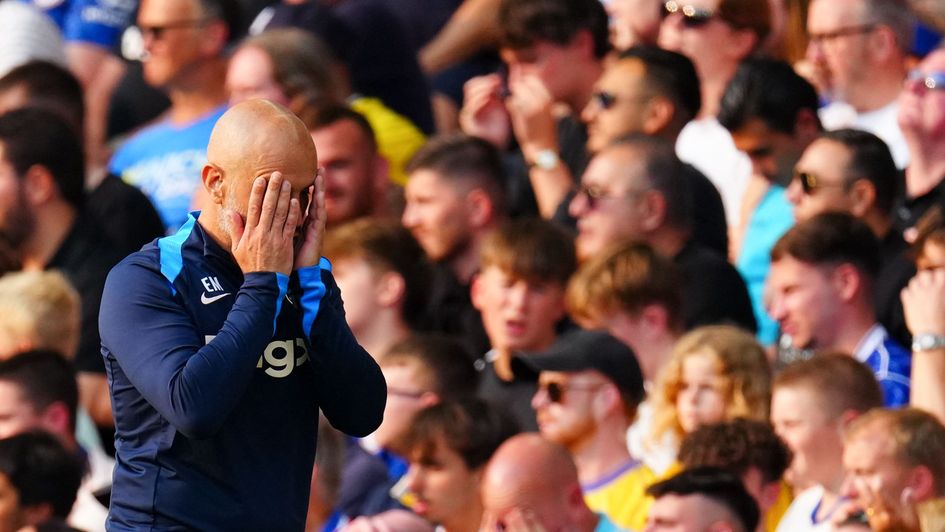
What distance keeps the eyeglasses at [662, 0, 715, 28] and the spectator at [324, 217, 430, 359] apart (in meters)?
1.89

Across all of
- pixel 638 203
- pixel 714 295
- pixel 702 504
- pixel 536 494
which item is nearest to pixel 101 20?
pixel 638 203

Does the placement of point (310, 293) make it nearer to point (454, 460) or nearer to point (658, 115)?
point (454, 460)

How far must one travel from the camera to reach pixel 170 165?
9.25 metres

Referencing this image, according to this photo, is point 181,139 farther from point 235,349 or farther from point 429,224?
point 235,349

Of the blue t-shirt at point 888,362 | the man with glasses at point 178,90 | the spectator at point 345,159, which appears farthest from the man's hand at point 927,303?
the man with glasses at point 178,90

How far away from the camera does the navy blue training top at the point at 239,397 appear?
3.80 metres

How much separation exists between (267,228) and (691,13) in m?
5.61

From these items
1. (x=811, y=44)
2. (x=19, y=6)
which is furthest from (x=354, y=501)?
(x=19, y=6)

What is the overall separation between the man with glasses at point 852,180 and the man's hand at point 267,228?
4.08 m

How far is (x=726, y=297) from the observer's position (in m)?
7.62

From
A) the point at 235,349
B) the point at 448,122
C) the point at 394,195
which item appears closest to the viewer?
the point at 235,349

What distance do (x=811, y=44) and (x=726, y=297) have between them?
5.63ft

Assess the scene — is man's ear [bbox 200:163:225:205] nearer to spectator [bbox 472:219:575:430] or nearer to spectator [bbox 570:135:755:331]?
spectator [bbox 472:219:575:430]

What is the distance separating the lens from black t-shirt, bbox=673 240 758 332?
762 centimetres
